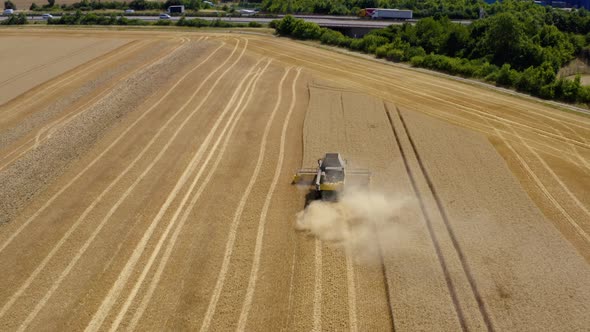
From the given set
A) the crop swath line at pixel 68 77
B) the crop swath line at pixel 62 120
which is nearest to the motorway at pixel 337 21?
the crop swath line at pixel 68 77

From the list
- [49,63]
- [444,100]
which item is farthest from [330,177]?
[49,63]

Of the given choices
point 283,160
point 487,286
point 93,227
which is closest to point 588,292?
point 487,286

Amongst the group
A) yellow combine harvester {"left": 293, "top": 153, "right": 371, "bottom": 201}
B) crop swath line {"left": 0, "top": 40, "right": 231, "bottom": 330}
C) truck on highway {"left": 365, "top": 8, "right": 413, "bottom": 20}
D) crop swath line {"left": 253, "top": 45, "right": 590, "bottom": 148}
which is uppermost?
truck on highway {"left": 365, "top": 8, "right": 413, "bottom": 20}

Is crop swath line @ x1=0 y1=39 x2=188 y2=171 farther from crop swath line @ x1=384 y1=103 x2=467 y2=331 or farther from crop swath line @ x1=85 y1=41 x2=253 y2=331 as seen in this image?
crop swath line @ x1=384 y1=103 x2=467 y2=331

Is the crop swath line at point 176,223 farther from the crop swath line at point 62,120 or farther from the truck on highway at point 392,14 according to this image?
the truck on highway at point 392,14

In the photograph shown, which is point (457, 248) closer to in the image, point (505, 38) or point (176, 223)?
point (176, 223)

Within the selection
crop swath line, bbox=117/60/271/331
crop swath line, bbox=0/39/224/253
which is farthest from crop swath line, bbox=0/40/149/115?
crop swath line, bbox=117/60/271/331
